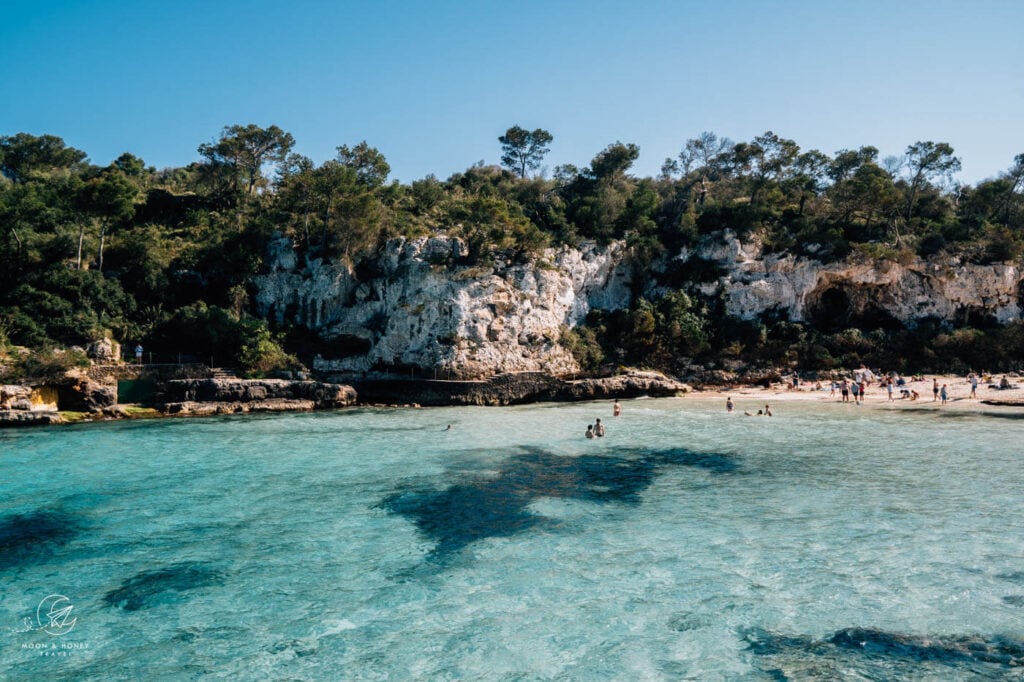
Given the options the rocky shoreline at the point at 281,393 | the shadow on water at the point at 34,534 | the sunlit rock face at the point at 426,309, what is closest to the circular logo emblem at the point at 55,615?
the shadow on water at the point at 34,534

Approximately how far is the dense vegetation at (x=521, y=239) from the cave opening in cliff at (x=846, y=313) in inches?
18.0

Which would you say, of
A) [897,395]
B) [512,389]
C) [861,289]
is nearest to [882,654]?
[512,389]

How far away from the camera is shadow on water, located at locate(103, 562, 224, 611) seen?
27.3 feet

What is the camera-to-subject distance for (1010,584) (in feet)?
26.2

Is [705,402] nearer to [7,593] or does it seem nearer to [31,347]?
[7,593]

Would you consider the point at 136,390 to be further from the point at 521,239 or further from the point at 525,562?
the point at 525,562

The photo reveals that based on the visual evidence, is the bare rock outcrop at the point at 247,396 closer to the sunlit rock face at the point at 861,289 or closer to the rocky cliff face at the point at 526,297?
the rocky cliff face at the point at 526,297

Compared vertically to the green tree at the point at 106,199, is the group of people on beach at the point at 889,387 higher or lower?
lower

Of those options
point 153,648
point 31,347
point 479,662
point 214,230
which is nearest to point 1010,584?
point 479,662

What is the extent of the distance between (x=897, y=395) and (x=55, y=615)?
36.0 m

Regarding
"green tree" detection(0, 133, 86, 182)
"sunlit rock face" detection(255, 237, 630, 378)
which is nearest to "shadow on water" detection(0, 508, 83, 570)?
"sunlit rock face" detection(255, 237, 630, 378)

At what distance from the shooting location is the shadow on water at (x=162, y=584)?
328 inches

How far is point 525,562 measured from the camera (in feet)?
31.2

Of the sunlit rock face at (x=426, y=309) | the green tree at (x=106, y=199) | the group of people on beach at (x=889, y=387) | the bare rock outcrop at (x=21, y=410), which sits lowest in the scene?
the bare rock outcrop at (x=21, y=410)
